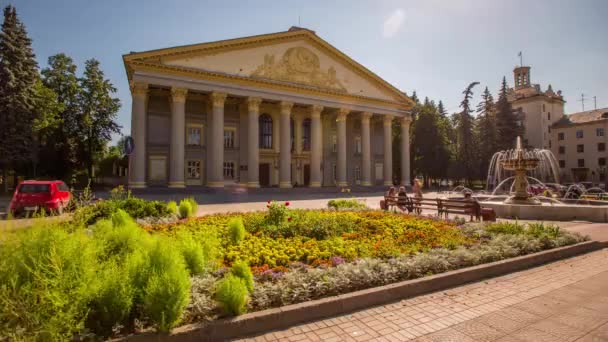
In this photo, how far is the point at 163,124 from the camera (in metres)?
34.6

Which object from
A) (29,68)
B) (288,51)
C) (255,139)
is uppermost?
(288,51)

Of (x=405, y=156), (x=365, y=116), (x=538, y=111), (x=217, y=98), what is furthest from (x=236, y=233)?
(x=538, y=111)

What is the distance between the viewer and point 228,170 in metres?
37.8

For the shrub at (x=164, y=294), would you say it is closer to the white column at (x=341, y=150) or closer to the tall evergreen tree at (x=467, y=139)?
the white column at (x=341, y=150)

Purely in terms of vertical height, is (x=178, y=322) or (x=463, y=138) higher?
(x=463, y=138)

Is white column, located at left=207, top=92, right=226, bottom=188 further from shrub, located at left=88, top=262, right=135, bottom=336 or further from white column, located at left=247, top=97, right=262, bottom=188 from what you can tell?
shrub, located at left=88, top=262, right=135, bottom=336

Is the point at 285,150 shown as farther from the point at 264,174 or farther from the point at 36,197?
the point at 36,197

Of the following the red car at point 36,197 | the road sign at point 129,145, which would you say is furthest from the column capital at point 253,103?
the road sign at point 129,145

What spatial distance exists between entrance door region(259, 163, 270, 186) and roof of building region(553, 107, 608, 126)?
5892 centimetres

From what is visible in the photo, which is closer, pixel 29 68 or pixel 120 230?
pixel 120 230

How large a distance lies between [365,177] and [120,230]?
37288mm

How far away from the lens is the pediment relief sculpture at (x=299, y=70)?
118ft

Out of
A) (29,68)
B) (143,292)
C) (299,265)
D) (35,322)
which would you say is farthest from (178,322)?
(29,68)

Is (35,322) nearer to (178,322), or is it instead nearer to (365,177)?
(178,322)
